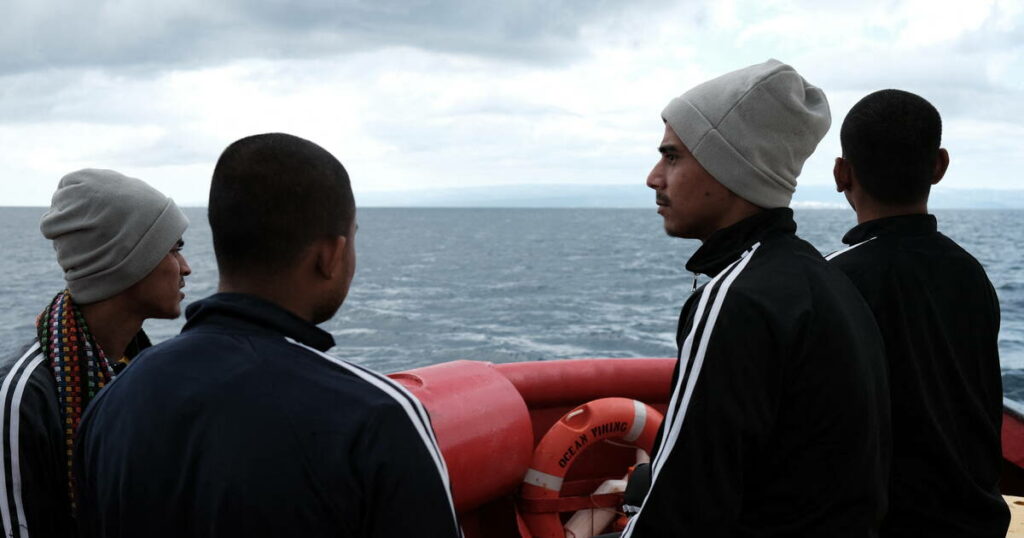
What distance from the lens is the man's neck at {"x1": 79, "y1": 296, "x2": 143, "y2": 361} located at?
7.63 ft

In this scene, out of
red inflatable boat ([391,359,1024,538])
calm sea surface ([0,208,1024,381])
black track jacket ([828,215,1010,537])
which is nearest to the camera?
black track jacket ([828,215,1010,537])

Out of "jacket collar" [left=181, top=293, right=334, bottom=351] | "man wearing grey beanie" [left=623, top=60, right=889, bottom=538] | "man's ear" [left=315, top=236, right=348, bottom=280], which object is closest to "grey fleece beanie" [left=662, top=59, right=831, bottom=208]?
"man wearing grey beanie" [left=623, top=60, right=889, bottom=538]

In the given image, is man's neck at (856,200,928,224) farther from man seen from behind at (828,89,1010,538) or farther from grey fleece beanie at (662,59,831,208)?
grey fleece beanie at (662,59,831,208)

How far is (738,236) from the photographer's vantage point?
6.45 ft

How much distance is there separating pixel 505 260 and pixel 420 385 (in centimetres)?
3418

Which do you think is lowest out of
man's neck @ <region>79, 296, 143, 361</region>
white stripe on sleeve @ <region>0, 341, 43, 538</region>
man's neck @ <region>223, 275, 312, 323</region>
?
white stripe on sleeve @ <region>0, 341, 43, 538</region>

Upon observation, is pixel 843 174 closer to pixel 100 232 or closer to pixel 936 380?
pixel 936 380

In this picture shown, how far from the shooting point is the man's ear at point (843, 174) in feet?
7.94

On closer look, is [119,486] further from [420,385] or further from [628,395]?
[628,395]

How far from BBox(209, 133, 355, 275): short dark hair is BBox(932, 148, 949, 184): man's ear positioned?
1.70 m

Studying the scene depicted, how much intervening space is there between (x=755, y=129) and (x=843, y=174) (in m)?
0.54

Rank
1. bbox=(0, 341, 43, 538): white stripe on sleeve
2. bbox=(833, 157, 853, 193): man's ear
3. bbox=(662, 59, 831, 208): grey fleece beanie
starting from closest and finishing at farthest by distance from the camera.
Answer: bbox=(0, 341, 43, 538): white stripe on sleeve, bbox=(662, 59, 831, 208): grey fleece beanie, bbox=(833, 157, 853, 193): man's ear

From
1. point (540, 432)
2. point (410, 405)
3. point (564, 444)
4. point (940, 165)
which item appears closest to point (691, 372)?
point (410, 405)

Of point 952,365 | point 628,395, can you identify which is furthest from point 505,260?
point 952,365
